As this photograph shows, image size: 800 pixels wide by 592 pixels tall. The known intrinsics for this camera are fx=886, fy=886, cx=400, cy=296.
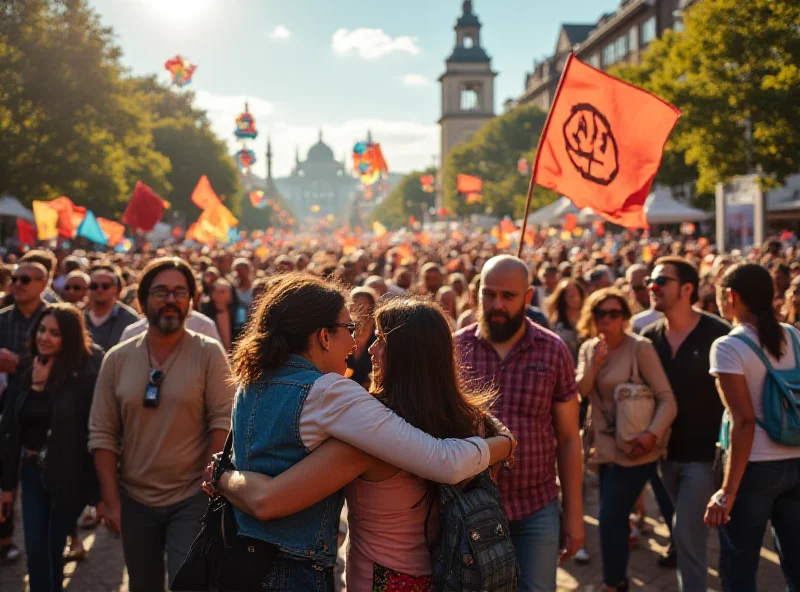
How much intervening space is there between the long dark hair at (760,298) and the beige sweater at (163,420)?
7.63ft

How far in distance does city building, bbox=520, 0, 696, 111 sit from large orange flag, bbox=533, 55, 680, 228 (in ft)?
133

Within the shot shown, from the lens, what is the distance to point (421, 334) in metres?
2.50

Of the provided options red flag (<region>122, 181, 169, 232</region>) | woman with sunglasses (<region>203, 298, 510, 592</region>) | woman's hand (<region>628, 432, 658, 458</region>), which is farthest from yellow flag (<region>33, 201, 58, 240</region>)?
woman with sunglasses (<region>203, 298, 510, 592</region>)

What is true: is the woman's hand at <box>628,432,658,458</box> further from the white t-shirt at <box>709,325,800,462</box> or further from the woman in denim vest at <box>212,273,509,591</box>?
the woman in denim vest at <box>212,273,509,591</box>

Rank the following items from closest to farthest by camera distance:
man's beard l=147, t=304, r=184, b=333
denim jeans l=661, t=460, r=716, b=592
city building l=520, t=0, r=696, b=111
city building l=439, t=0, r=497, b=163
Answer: man's beard l=147, t=304, r=184, b=333, denim jeans l=661, t=460, r=716, b=592, city building l=520, t=0, r=696, b=111, city building l=439, t=0, r=497, b=163

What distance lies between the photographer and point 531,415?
3723 mm

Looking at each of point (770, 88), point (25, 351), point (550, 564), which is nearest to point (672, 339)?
point (550, 564)

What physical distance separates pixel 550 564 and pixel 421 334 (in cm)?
168

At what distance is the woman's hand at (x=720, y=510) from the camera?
3830mm

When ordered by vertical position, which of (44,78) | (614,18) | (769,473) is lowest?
(769,473)

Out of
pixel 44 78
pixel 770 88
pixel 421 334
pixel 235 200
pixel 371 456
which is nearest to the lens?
pixel 371 456

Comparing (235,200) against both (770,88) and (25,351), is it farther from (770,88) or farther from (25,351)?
(25,351)

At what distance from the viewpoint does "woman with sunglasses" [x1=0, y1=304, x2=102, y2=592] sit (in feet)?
13.9

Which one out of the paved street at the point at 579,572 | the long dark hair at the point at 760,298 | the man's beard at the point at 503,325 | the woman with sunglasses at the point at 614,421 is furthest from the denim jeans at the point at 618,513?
the man's beard at the point at 503,325
